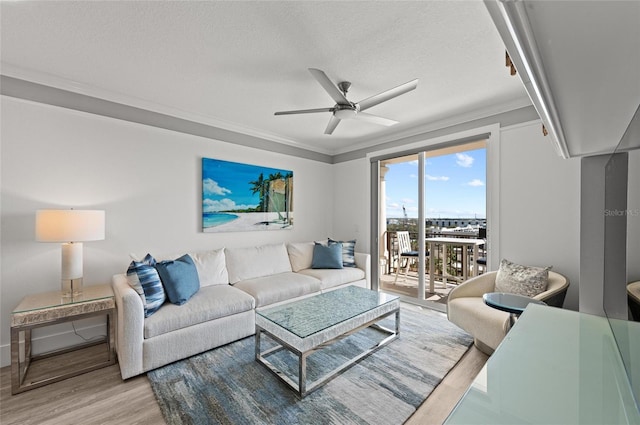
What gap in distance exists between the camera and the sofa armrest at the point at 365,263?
4109mm

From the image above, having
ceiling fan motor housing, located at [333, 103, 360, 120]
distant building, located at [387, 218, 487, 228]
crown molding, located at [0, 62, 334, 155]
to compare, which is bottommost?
distant building, located at [387, 218, 487, 228]

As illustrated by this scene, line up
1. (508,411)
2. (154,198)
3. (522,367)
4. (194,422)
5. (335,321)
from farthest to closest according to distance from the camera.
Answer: (154,198) → (335,321) → (194,422) → (522,367) → (508,411)

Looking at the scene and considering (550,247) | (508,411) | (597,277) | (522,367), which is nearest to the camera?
(508,411)

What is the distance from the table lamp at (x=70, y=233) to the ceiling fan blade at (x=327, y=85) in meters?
2.15

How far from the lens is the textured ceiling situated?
1.69 meters

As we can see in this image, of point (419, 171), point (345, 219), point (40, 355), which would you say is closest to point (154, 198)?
point (40, 355)

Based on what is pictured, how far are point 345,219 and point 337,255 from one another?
0.96 meters

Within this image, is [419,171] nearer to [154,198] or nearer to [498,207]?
[498,207]

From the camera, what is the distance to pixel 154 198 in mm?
3051

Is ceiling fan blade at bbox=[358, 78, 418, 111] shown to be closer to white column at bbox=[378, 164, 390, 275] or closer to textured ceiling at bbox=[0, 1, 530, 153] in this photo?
textured ceiling at bbox=[0, 1, 530, 153]

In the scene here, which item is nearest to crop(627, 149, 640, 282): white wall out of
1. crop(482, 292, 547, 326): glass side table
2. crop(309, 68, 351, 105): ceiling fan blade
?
crop(482, 292, 547, 326): glass side table

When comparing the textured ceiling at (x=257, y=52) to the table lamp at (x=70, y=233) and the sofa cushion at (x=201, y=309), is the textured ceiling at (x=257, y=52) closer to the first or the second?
the table lamp at (x=70, y=233)

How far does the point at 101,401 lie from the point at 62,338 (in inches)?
43.0

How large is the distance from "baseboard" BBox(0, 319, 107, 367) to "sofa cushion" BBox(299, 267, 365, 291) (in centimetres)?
227
